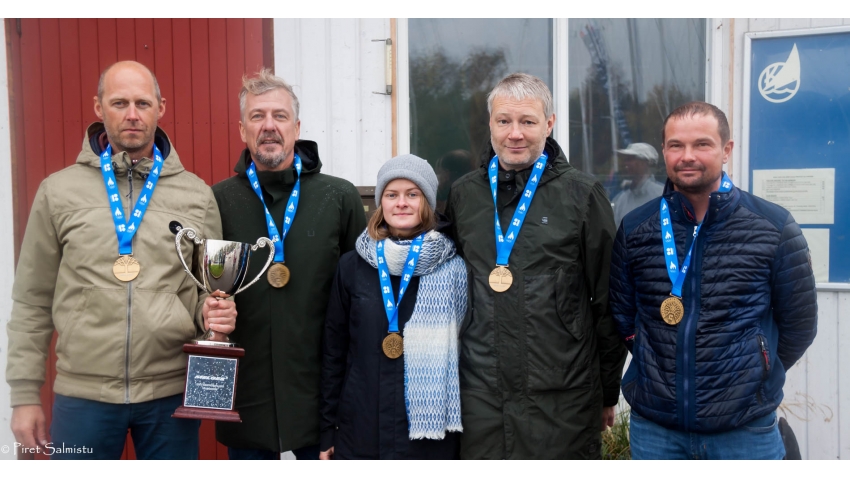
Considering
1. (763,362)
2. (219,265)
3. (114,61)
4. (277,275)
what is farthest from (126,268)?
(763,362)

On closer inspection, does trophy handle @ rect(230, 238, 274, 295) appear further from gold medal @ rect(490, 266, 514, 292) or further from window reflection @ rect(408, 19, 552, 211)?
window reflection @ rect(408, 19, 552, 211)

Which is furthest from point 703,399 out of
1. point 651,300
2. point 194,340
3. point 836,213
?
point 836,213

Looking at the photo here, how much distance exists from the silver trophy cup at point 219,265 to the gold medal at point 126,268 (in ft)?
0.59

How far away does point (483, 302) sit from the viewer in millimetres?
2838

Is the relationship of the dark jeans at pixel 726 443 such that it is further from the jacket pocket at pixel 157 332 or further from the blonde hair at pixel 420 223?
the jacket pocket at pixel 157 332

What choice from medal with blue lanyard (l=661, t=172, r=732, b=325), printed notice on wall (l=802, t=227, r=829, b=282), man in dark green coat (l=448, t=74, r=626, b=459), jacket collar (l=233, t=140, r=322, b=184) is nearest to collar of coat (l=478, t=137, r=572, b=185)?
man in dark green coat (l=448, t=74, r=626, b=459)

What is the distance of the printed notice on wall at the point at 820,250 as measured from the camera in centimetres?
427

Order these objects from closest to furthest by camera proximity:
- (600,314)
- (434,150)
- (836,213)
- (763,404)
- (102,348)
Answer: (763,404), (102,348), (600,314), (836,213), (434,150)

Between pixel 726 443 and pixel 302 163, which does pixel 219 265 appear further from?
pixel 726 443

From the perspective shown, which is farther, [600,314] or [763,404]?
[600,314]

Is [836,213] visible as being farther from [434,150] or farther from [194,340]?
[194,340]

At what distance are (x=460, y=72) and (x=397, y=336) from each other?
240cm

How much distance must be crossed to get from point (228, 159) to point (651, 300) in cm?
307

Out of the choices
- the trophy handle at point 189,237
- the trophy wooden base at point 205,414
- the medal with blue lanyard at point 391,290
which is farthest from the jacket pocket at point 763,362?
the trophy handle at point 189,237
